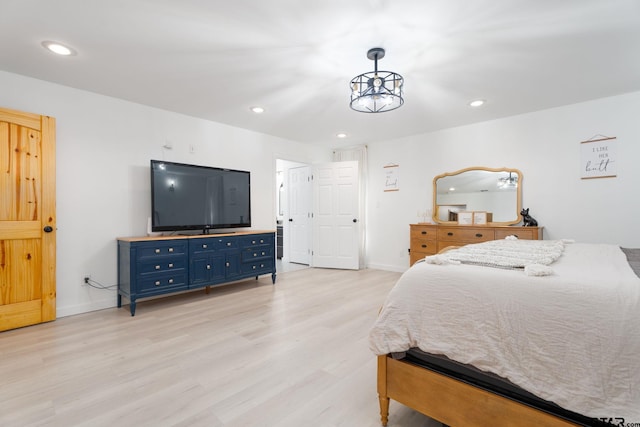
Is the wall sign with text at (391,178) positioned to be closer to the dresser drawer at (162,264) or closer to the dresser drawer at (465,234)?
the dresser drawer at (465,234)

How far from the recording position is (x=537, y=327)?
1088 mm

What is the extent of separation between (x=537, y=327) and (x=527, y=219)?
346cm

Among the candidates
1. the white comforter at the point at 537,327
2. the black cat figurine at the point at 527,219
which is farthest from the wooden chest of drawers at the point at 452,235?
the white comforter at the point at 537,327

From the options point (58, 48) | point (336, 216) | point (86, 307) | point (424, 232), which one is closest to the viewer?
point (58, 48)

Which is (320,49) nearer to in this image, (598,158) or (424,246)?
(424,246)

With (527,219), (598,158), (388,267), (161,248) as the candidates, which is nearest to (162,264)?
(161,248)

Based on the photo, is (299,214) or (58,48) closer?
(58,48)

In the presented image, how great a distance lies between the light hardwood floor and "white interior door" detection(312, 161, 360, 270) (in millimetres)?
2105

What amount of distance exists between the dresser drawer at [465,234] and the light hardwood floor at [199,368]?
176 centimetres

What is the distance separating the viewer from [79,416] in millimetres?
1547

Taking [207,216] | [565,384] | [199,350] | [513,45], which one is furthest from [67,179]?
[513,45]

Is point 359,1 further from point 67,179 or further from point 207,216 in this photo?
point 67,179

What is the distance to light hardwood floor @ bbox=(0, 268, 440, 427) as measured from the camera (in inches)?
61.2

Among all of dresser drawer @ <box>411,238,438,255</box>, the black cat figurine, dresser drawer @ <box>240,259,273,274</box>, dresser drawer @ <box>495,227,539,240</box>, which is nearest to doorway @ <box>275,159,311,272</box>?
dresser drawer @ <box>240,259,273,274</box>
